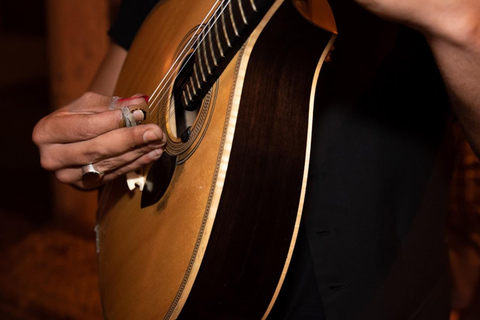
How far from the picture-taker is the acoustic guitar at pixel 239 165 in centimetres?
65

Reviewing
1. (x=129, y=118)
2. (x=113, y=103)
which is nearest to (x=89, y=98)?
(x=113, y=103)

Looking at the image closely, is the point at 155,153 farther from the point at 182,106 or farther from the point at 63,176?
the point at 63,176

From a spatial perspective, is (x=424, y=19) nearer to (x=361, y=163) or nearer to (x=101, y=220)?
(x=361, y=163)

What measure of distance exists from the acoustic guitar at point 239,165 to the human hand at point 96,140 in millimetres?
69

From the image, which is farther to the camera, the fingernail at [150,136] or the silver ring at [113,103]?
the silver ring at [113,103]

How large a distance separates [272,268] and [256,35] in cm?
33

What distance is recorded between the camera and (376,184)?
2.87 feet

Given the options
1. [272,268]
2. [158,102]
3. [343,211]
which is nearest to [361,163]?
[343,211]

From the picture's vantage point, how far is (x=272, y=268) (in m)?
0.71

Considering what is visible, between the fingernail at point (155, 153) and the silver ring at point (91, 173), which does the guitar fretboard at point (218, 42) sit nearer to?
the fingernail at point (155, 153)

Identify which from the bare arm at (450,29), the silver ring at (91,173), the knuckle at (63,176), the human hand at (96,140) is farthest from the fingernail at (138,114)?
the bare arm at (450,29)

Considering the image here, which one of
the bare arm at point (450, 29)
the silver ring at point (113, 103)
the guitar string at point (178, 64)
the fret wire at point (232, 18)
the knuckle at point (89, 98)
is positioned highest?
the bare arm at point (450, 29)

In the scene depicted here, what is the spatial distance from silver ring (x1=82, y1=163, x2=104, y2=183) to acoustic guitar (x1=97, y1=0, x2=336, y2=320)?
15 centimetres

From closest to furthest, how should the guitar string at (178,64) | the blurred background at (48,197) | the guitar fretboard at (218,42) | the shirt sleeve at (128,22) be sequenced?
the guitar fretboard at (218,42), the guitar string at (178,64), the shirt sleeve at (128,22), the blurred background at (48,197)
